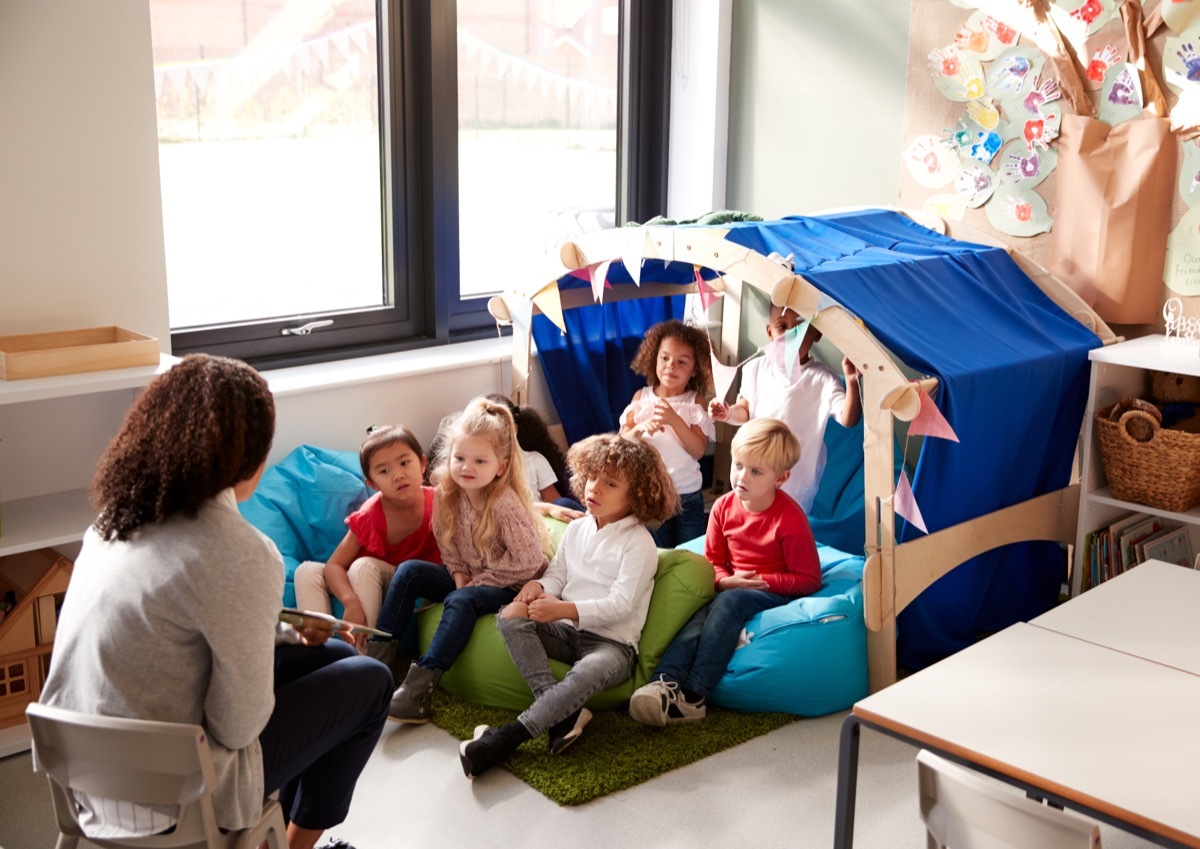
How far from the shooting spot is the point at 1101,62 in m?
3.49

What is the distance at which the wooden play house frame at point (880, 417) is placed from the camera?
2.86 m

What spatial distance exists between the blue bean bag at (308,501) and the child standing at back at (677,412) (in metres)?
0.88

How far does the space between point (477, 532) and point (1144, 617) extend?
1.55 m

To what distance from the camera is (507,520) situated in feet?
9.97

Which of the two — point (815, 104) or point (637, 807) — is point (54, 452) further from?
point (815, 104)

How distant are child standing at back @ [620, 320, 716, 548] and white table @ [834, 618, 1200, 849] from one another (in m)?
1.67

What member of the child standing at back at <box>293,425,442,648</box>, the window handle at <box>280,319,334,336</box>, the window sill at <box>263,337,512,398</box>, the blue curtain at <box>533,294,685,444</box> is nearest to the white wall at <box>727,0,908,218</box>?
the blue curtain at <box>533,294,685,444</box>

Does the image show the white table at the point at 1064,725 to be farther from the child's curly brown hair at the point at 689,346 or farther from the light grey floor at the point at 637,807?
the child's curly brown hair at the point at 689,346

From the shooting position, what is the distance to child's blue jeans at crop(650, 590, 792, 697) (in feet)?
9.50

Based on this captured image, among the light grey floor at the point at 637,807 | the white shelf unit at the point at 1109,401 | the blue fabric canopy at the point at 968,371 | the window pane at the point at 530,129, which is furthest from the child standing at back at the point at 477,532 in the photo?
the white shelf unit at the point at 1109,401

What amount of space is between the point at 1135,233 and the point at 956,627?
1.26 m

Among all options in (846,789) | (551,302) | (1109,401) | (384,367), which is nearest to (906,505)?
(1109,401)

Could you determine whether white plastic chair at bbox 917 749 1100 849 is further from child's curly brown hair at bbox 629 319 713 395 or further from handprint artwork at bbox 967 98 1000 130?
handprint artwork at bbox 967 98 1000 130

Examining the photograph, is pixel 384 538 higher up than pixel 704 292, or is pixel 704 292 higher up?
pixel 704 292
